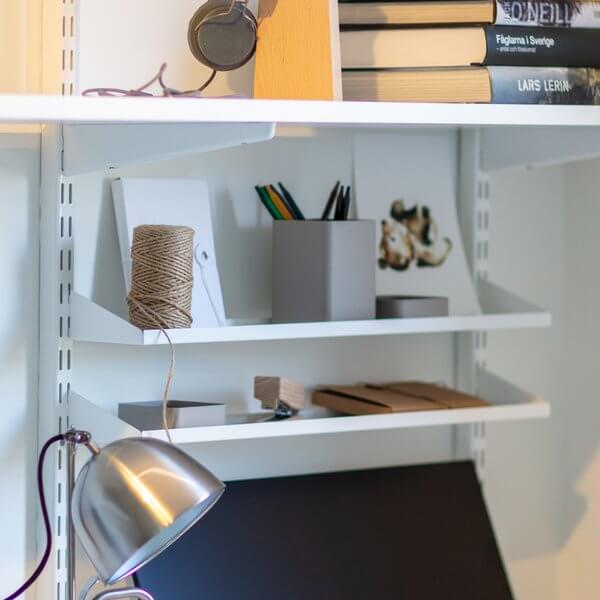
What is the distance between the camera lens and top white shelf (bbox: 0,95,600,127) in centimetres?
89

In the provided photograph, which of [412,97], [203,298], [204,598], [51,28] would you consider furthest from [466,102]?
[204,598]

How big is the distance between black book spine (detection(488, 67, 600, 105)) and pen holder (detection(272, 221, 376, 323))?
23 centimetres

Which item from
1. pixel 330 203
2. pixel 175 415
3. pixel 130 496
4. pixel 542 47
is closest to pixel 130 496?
pixel 130 496

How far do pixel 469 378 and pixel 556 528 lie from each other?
11.2 inches

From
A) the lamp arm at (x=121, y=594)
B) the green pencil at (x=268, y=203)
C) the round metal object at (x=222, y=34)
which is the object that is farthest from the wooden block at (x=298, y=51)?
the lamp arm at (x=121, y=594)

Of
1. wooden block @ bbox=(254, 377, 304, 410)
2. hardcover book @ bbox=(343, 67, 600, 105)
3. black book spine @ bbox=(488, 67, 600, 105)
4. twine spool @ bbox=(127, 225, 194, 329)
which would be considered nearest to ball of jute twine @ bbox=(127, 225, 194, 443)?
twine spool @ bbox=(127, 225, 194, 329)

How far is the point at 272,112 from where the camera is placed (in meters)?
0.96

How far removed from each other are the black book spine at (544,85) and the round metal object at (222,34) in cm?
26

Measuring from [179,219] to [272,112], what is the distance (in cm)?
32

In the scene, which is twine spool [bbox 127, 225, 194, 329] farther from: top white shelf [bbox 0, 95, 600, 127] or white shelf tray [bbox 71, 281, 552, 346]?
top white shelf [bbox 0, 95, 600, 127]

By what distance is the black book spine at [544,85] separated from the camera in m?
1.12

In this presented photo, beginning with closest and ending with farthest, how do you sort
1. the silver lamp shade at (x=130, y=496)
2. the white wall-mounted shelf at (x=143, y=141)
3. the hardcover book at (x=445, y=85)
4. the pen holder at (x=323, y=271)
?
the silver lamp shade at (x=130, y=496)
the white wall-mounted shelf at (x=143, y=141)
the hardcover book at (x=445, y=85)
the pen holder at (x=323, y=271)

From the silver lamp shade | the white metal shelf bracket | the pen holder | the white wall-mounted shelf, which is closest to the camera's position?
the silver lamp shade

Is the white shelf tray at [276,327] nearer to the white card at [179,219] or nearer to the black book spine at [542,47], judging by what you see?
the white card at [179,219]
